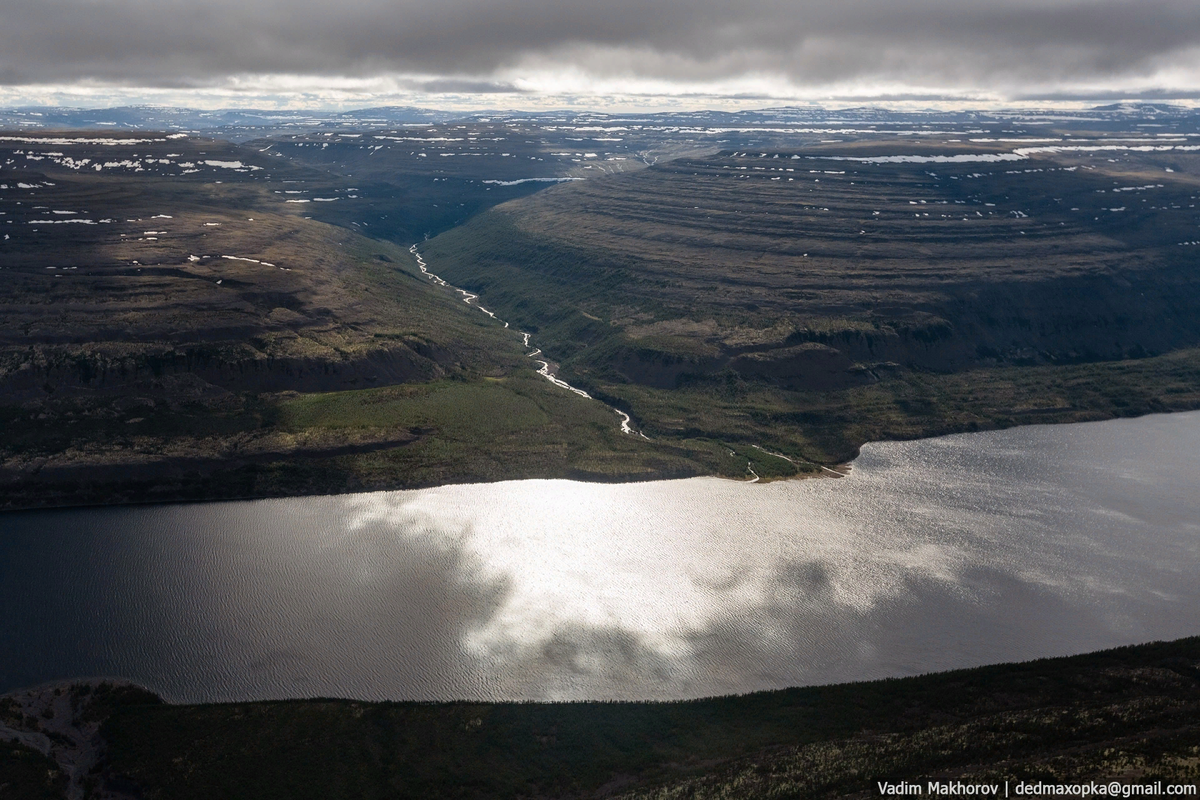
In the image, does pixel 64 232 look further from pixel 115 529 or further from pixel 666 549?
pixel 666 549

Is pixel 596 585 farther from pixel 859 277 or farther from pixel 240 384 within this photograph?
pixel 859 277

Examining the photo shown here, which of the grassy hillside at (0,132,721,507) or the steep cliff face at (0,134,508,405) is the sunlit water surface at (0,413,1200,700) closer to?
the grassy hillside at (0,132,721,507)

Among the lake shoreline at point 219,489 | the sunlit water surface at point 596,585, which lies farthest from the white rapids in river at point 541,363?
the sunlit water surface at point 596,585

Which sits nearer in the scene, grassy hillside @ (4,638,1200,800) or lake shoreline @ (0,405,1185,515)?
grassy hillside @ (4,638,1200,800)

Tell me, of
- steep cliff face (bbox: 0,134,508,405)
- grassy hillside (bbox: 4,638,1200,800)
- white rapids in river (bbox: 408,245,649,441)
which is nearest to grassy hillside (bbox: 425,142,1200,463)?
white rapids in river (bbox: 408,245,649,441)

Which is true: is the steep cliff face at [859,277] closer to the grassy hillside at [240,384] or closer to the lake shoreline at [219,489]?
the grassy hillside at [240,384]

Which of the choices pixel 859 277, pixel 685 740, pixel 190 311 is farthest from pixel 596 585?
pixel 859 277

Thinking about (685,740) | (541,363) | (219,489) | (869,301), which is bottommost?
(685,740)
